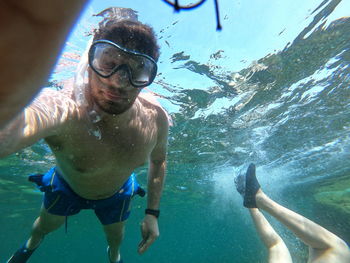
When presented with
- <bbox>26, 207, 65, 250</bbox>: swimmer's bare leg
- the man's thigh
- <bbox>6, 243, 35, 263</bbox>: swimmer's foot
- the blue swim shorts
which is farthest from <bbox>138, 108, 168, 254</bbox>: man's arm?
<bbox>6, 243, 35, 263</bbox>: swimmer's foot

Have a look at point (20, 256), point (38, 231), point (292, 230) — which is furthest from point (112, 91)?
point (20, 256)

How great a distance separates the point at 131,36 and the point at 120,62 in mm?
706

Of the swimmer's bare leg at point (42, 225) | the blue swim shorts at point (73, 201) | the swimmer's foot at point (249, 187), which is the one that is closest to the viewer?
the blue swim shorts at point (73, 201)

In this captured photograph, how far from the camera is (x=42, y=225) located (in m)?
7.58

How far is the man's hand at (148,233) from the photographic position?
18.7ft

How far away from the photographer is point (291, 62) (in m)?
10.7

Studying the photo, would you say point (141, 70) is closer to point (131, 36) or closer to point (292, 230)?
point (131, 36)

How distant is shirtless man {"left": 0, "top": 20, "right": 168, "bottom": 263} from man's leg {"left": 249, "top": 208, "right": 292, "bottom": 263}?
4060mm

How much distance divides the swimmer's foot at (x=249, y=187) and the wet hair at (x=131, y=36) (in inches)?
255

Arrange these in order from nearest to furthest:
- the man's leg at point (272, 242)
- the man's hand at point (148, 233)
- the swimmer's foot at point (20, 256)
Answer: the man's hand at point (148, 233)
the man's leg at point (272, 242)
the swimmer's foot at point (20, 256)

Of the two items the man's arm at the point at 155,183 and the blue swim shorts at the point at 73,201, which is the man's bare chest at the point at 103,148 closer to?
the man's arm at the point at 155,183

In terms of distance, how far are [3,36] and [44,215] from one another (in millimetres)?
7933

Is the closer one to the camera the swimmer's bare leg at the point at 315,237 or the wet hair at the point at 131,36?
the wet hair at the point at 131,36

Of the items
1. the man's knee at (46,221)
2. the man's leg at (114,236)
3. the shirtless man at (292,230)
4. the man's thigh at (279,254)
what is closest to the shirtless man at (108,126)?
the man's knee at (46,221)
